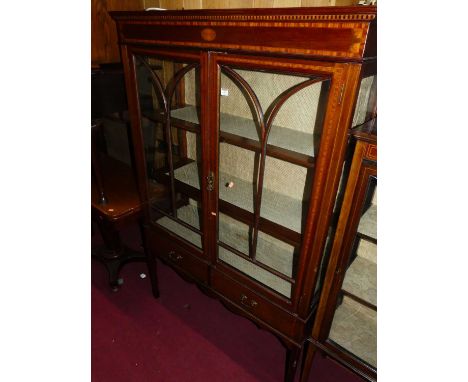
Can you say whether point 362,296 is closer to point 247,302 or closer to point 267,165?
point 247,302

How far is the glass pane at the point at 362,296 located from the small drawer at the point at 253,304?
0.76 feet

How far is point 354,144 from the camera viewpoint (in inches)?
41.6

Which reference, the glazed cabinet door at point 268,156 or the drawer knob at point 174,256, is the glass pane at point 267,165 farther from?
the drawer knob at point 174,256

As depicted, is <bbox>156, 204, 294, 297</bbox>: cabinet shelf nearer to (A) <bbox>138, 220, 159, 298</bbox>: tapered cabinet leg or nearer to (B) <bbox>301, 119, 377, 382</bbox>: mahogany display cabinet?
(B) <bbox>301, 119, 377, 382</bbox>: mahogany display cabinet

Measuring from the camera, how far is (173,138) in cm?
164

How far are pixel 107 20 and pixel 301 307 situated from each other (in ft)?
7.28

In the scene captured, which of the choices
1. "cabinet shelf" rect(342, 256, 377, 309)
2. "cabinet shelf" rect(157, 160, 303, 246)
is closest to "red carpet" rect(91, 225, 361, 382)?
"cabinet shelf" rect(342, 256, 377, 309)

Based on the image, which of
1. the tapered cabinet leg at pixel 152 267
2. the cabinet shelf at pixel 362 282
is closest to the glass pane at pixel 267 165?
the cabinet shelf at pixel 362 282

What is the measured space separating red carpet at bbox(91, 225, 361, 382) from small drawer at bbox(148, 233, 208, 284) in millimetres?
499

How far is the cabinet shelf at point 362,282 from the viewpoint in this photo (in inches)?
50.3

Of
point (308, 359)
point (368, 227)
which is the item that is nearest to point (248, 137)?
point (368, 227)

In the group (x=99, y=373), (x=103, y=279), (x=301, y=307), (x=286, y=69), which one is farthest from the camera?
(x=103, y=279)
